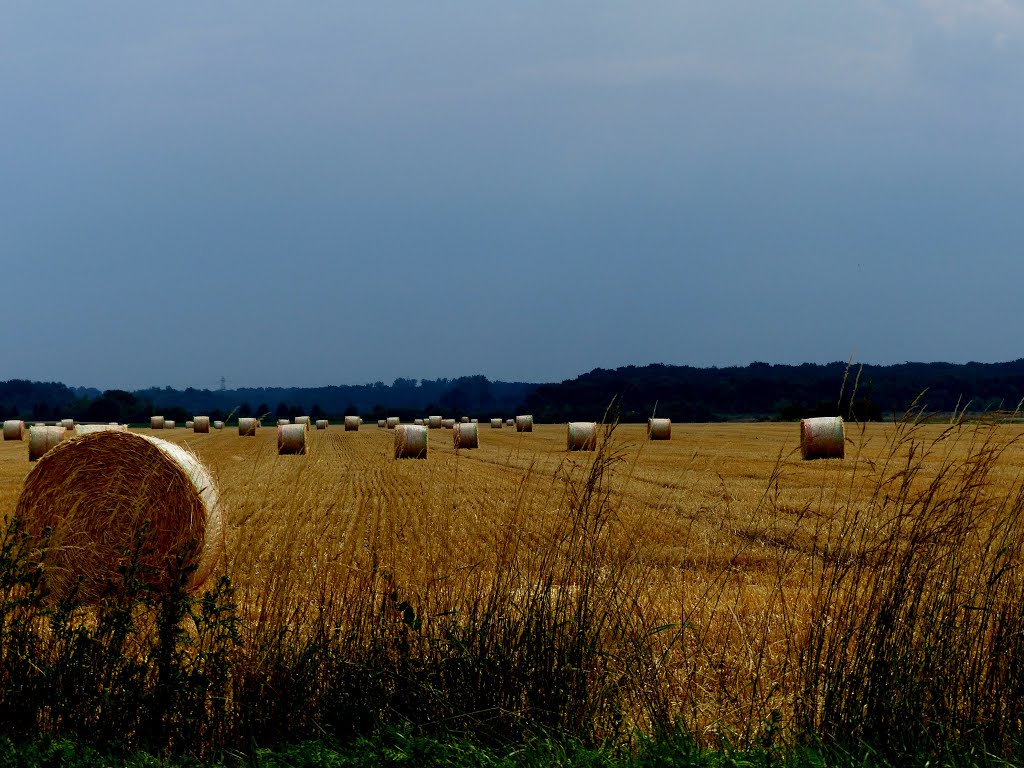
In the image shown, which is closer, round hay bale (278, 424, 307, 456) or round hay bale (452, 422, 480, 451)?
round hay bale (278, 424, 307, 456)

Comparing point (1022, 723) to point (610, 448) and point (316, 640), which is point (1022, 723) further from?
point (316, 640)

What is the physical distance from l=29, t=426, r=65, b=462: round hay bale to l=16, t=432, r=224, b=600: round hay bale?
24479 mm

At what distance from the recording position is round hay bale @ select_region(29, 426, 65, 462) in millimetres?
33906

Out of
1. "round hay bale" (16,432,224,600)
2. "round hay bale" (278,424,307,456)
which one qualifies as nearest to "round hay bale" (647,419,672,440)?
"round hay bale" (278,424,307,456)

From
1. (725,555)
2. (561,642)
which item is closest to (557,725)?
(561,642)

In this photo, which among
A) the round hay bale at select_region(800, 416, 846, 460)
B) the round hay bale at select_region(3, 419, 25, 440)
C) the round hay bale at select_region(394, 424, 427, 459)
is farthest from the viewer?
the round hay bale at select_region(3, 419, 25, 440)

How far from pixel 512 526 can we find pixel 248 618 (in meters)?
1.76

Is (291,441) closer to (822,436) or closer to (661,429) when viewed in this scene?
(661,429)

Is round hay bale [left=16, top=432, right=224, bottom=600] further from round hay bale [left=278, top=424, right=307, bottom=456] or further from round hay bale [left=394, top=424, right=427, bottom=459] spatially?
round hay bale [left=278, top=424, right=307, bottom=456]

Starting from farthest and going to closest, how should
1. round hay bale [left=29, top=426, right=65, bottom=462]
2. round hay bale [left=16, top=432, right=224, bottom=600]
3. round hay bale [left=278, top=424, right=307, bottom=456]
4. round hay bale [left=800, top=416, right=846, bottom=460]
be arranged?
round hay bale [left=29, top=426, right=65, bottom=462], round hay bale [left=278, top=424, right=307, bottom=456], round hay bale [left=800, top=416, right=846, bottom=460], round hay bale [left=16, top=432, right=224, bottom=600]

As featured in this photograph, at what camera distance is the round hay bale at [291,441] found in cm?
3338

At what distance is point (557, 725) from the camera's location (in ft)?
18.1

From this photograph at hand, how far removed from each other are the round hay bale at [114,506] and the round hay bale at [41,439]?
24.5 m

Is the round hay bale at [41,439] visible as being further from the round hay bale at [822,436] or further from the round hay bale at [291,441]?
the round hay bale at [822,436]
